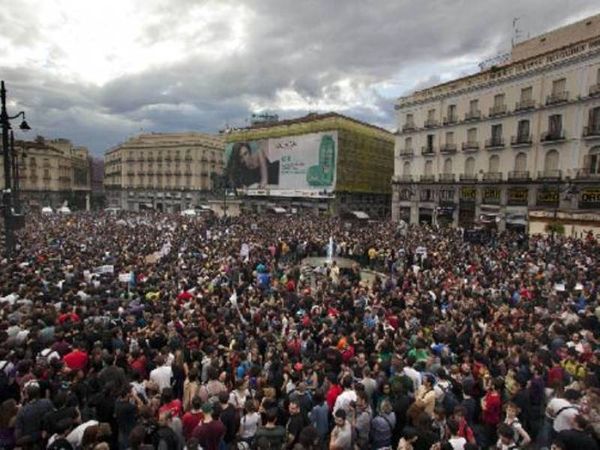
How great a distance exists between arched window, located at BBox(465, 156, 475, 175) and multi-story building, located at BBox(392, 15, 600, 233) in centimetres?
11

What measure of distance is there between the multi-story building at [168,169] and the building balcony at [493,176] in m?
51.0

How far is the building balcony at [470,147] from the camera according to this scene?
39175 mm

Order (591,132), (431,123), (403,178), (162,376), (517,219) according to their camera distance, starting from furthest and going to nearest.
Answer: (403,178) → (431,123) → (517,219) → (591,132) → (162,376)

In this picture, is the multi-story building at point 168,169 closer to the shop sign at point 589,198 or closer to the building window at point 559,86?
the building window at point 559,86

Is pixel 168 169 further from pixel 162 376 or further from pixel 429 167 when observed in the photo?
pixel 162 376

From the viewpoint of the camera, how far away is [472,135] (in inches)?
1569

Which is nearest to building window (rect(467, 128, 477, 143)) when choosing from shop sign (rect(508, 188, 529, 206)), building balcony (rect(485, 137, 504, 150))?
building balcony (rect(485, 137, 504, 150))

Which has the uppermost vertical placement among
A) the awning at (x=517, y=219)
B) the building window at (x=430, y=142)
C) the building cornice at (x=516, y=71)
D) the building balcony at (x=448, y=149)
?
the building cornice at (x=516, y=71)

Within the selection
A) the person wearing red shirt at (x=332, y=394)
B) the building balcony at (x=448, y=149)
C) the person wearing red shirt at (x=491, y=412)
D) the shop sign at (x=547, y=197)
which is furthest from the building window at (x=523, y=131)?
the person wearing red shirt at (x=332, y=394)

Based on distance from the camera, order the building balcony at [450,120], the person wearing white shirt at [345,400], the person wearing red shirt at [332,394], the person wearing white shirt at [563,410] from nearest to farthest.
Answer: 1. the person wearing white shirt at [563,410]
2. the person wearing white shirt at [345,400]
3. the person wearing red shirt at [332,394]
4. the building balcony at [450,120]

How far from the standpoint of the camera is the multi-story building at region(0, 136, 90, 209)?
247 ft

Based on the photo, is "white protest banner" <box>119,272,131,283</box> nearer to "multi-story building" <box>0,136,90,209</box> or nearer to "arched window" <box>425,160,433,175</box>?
"arched window" <box>425,160,433,175</box>

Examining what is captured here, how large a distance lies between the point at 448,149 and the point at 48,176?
74.3 meters

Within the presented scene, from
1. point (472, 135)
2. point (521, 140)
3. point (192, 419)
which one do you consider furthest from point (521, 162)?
point (192, 419)
